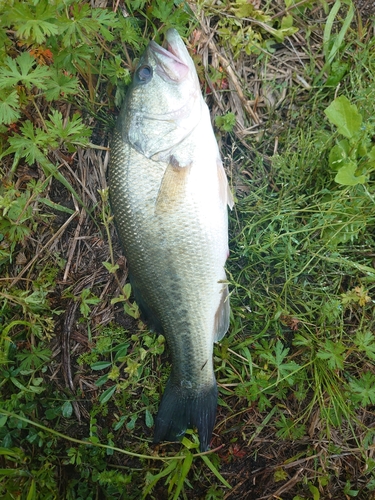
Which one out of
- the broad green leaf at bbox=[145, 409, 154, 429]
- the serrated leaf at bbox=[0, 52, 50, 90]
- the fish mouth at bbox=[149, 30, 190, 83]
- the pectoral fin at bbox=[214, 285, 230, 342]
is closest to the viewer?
the serrated leaf at bbox=[0, 52, 50, 90]

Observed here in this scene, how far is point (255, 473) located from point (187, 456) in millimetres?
540

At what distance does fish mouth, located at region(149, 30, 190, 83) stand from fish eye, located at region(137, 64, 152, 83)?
0.07 meters

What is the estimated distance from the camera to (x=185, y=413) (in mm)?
2598

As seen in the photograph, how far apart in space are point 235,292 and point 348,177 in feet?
3.51

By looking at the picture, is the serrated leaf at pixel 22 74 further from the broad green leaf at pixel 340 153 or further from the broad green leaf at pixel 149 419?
the broad green leaf at pixel 149 419

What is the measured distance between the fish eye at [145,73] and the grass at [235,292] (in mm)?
305

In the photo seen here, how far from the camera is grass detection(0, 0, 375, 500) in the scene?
266cm

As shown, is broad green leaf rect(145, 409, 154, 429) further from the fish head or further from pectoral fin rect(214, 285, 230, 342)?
the fish head

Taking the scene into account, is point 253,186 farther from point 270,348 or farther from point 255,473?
point 255,473

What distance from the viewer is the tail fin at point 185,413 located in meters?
2.57

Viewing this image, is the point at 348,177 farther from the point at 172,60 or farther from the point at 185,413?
the point at 185,413

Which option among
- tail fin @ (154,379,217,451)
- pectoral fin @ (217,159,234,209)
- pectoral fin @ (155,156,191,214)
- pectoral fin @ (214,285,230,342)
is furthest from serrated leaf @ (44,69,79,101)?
tail fin @ (154,379,217,451)

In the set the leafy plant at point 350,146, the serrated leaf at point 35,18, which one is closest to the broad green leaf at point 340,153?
the leafy plant at point 350,146

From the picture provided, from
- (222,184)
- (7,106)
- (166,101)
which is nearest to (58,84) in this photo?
(7,106)
